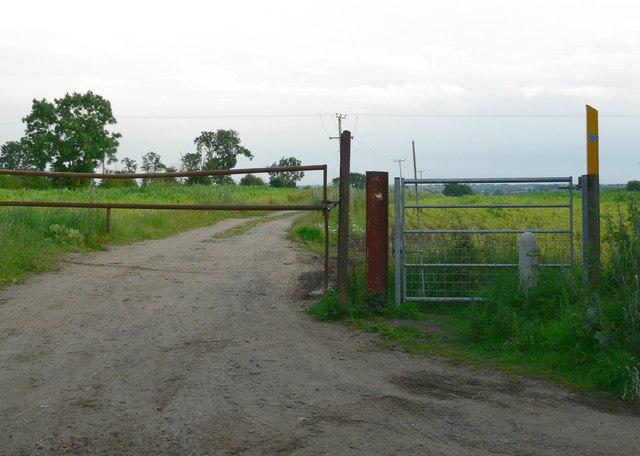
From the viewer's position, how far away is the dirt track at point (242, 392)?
4.11 meters

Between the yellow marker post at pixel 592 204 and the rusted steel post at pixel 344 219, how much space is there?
2.55m

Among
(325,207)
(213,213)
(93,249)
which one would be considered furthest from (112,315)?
(213,213)

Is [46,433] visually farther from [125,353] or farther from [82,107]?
[82,107]

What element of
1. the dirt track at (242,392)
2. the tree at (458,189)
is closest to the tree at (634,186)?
the tree at (458,189)

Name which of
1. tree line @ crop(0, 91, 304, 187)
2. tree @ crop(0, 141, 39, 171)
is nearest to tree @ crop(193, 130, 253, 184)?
tree line @ crop(0, 91, 304, 187)

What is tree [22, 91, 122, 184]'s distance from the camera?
63.7 m

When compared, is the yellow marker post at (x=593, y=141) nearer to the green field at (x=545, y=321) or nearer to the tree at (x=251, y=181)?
the green field at (x=545, y=321)

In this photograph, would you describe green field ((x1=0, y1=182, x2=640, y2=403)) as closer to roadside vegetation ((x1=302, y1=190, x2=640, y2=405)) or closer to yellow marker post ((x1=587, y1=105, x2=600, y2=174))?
roadside vegetation ((x1=302, y1=190, x2=640, y2=405))

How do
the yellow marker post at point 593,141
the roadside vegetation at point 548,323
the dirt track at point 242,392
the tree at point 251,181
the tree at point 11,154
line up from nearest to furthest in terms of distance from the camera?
the dirt track at point 242,392
the roadside vegetation at point 548,323
the yellow marker post at point 593,141
the tree at point 251,181
the tree at point 11,154

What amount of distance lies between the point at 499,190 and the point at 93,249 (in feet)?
26.3

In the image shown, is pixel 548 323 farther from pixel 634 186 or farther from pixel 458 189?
pixel 458 189

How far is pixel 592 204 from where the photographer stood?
741cm

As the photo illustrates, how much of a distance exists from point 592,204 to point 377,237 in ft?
7.76

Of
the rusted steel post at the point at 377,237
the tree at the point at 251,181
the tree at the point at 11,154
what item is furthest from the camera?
the tree at the point at 11,154
